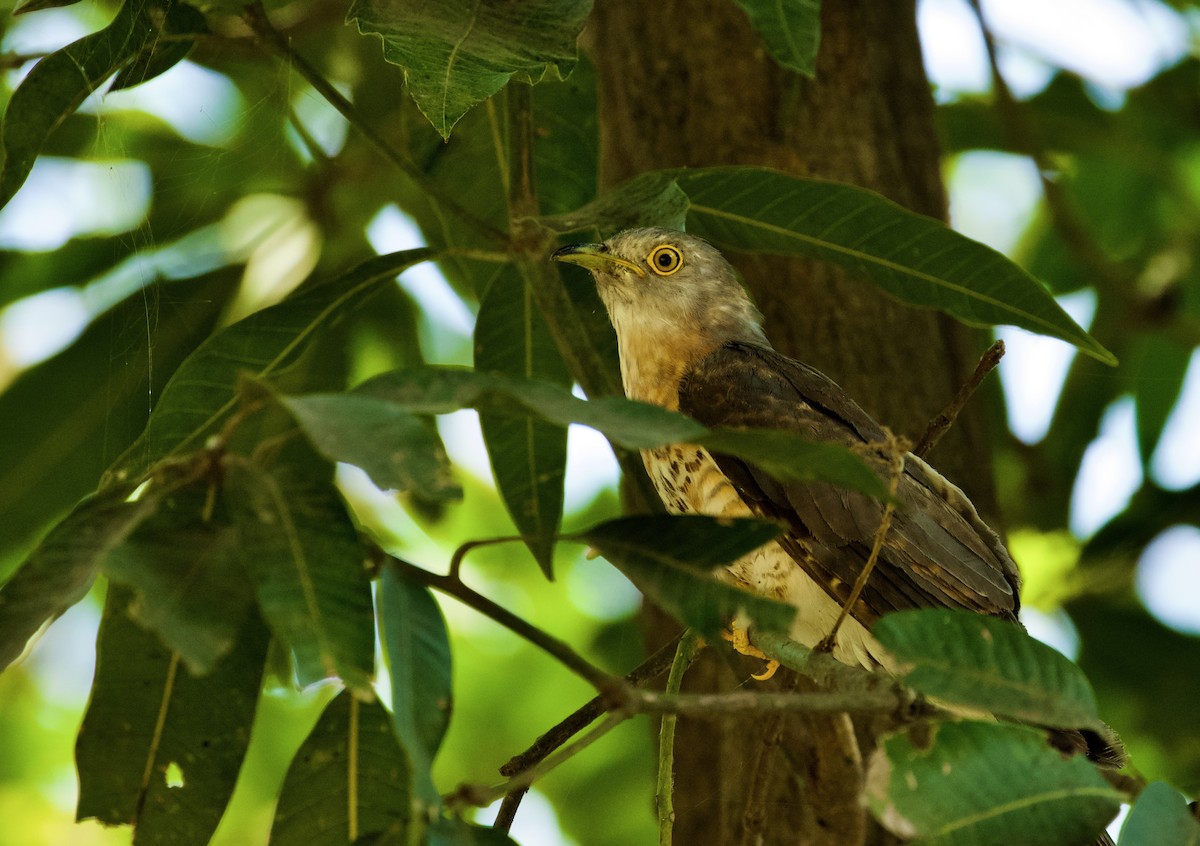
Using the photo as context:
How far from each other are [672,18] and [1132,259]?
251cm

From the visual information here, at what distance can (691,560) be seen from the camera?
184 cm

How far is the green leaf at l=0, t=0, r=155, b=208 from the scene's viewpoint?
101 inches

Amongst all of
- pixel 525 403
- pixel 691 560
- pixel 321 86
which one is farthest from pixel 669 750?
pixel 321 86

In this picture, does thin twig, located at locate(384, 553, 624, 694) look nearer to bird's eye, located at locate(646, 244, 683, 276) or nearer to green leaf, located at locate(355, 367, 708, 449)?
green leaf, located at locate(355, 367, 708, 449)

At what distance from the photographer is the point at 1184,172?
18.3 ft

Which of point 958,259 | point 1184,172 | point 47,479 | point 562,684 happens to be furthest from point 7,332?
point 1184,172

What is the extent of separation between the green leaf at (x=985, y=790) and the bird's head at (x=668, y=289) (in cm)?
225

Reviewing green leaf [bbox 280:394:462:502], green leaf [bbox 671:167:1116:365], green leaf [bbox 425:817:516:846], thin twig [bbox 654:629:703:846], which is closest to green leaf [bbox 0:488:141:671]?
green leaf [bbox 280:394:462:502]

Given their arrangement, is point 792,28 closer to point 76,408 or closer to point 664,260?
point 664,260

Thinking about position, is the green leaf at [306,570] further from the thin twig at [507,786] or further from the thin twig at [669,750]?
the thin twig at [669,750]

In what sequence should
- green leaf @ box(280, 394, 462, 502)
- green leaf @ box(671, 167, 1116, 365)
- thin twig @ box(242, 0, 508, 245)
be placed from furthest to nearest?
thin twig @ box(242, 0, 508, 245) < green leaf @ box(671, 167, 1116, 365) < green leaf @ box(280, 394, 462, 502)

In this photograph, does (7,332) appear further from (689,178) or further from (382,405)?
(382,405)

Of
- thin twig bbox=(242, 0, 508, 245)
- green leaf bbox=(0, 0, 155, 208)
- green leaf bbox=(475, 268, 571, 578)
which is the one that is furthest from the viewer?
green leaf bbox=(475, 268, 571, 578)

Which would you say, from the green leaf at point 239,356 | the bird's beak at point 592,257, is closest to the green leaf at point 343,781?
the green leaf at point 239,356
